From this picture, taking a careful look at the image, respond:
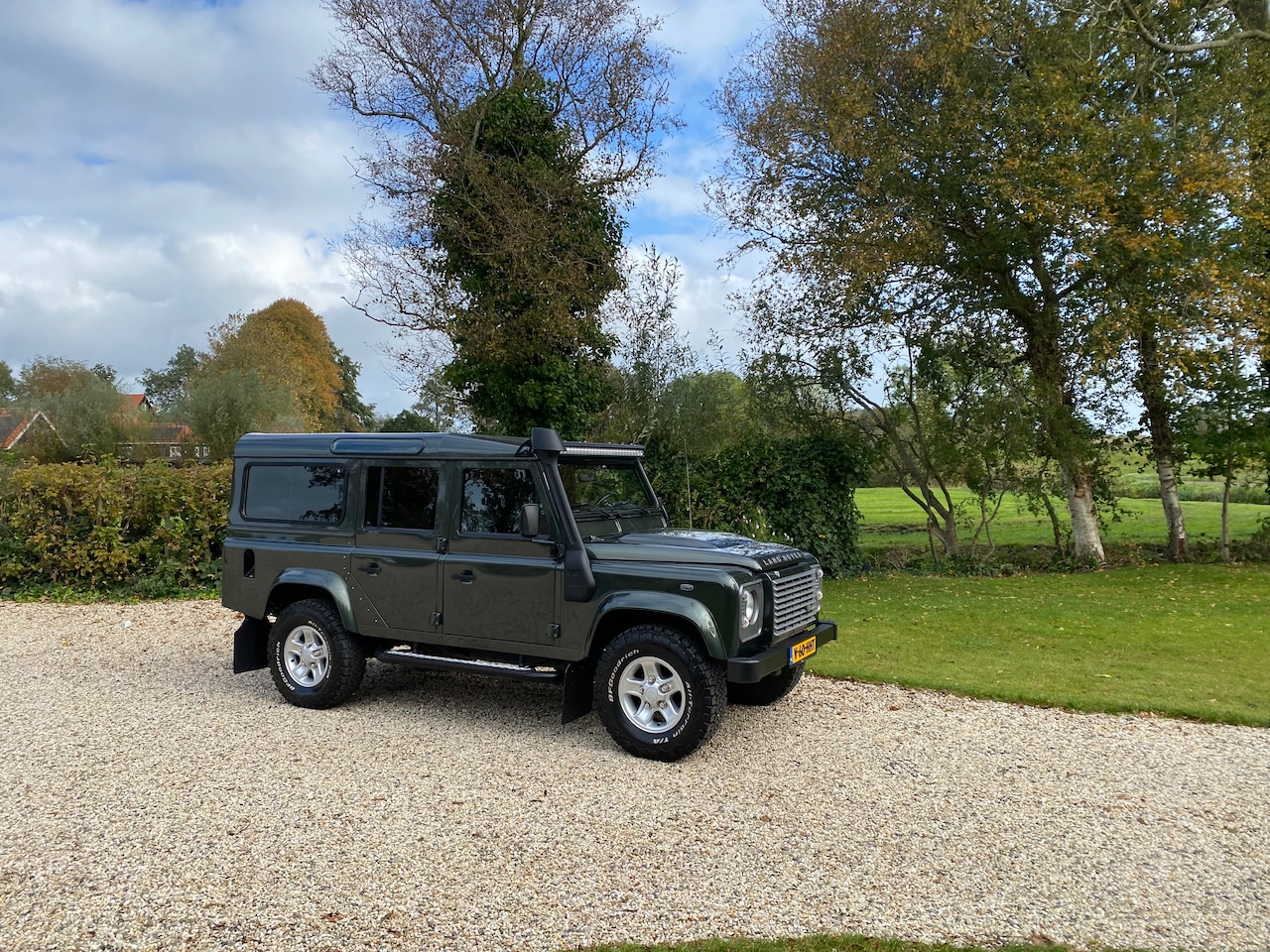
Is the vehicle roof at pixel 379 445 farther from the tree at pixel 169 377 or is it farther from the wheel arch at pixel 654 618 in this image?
the tree at pixel 169 377

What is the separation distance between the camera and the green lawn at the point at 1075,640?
742 cm

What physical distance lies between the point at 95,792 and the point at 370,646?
2.11 metres

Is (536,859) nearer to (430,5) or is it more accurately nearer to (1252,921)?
(1252,921)

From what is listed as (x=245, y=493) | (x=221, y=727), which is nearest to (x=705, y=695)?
(x=221, y=727)

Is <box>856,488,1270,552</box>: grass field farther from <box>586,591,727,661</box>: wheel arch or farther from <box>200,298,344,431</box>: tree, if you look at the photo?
<box>200,298,344,431</box>: tree

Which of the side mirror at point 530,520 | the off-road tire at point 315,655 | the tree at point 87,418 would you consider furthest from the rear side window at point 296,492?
the tree at point 87,418

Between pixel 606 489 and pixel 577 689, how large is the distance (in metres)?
1.62

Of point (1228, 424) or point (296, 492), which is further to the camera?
point (1228, 424)

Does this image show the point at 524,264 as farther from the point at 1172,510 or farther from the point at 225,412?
the point at 225,412

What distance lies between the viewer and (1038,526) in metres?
19.0

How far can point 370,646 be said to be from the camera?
691 centimetres

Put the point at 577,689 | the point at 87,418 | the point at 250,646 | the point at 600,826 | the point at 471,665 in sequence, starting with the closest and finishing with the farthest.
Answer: the point at 600,826 < the point at 577,689 < the point at 471,665 < the point at 250,646 < the point at 87,418

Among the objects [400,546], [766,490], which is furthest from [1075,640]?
[400,546]

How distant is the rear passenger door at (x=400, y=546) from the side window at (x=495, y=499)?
30 centimetres
